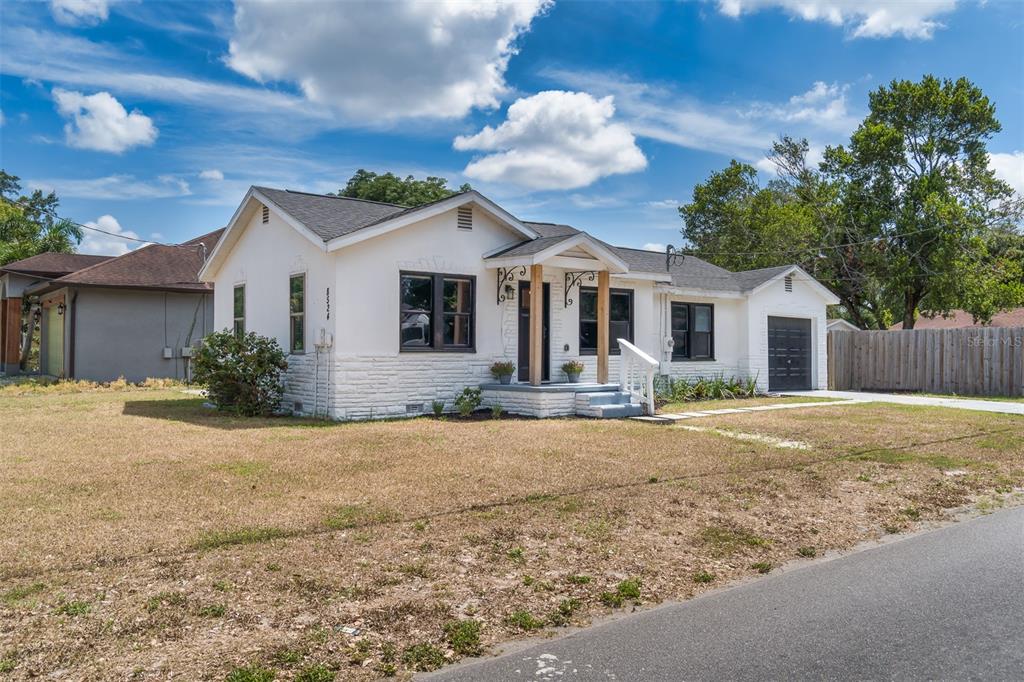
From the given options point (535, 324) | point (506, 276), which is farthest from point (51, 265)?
point (535, 324)

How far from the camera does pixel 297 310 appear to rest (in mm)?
14641

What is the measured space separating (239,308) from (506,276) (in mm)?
6500

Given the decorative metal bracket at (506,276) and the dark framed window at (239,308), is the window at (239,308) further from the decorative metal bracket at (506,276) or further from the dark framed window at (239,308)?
the decorative metal bracket at (506,276)

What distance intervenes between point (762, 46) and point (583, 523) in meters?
12.8

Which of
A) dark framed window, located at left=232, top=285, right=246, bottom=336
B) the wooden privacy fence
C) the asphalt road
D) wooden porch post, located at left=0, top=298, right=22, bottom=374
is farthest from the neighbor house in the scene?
the wooden privacy fence

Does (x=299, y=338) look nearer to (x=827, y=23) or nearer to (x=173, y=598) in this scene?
(x=173, y=598)

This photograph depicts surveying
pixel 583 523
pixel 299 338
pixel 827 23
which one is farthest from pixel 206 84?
pixel 583 523

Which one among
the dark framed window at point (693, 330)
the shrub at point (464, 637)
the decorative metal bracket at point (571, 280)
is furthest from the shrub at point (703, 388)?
the shrub at point (464, 637)

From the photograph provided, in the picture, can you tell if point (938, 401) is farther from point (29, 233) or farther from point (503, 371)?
point (29, 233)

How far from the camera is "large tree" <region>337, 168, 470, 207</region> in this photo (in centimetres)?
3794

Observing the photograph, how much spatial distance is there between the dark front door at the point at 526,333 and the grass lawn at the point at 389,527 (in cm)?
395

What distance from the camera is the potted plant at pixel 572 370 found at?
15617 millimetres

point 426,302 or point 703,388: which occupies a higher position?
point 426,302

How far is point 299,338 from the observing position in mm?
14594
